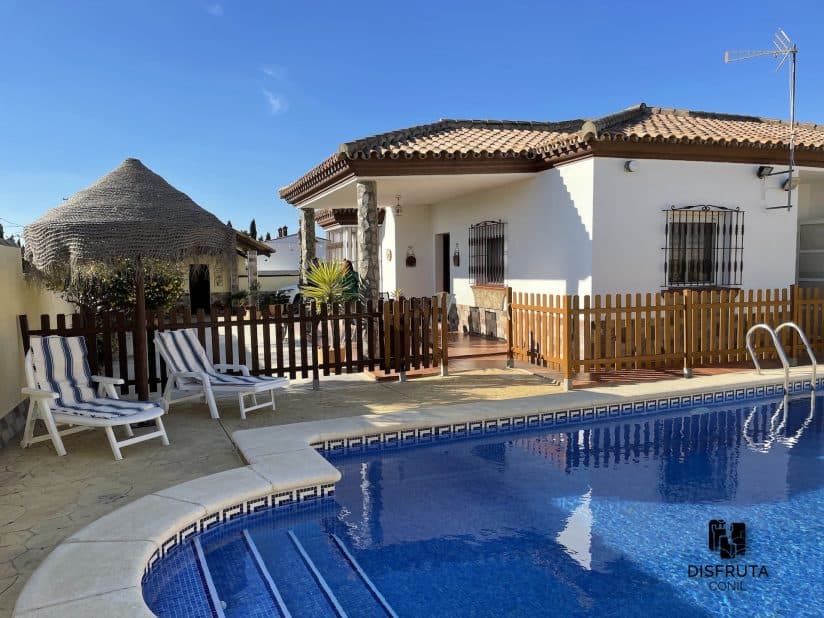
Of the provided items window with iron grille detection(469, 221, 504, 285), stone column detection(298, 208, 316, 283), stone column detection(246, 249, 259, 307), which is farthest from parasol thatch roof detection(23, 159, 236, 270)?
stone column detection(246, 249, 259, 307)

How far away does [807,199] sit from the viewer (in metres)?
13.6

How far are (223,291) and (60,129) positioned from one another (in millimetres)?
10336

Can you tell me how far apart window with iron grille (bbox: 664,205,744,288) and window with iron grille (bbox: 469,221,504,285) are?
355 centimetres

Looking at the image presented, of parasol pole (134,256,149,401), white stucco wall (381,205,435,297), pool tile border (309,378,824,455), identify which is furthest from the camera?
white stucco wall (381,205,435,297)

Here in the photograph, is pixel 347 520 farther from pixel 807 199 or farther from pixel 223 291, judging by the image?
pixel 223 291

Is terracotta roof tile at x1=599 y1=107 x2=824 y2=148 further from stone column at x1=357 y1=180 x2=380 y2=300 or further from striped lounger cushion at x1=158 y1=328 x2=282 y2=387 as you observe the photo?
striped lounger cushion at x1=158 y1=328 x2=282 y2=387

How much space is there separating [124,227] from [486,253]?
28.0 feet

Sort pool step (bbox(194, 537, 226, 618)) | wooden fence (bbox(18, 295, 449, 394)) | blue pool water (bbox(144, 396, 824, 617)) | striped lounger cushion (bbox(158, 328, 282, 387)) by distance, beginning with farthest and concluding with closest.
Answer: wooden fence (bbox(18, 295, 449, 394)) < striped lounger cushion (bbox(158, 328, 282, 387)) < blue pool water (bbox(144, 396, 824, 617)) < pool step (bbox(194, 537, 226, 618))

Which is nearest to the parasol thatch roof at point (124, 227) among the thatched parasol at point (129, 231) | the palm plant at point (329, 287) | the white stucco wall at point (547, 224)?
the thatched parasol at point (129, 231)

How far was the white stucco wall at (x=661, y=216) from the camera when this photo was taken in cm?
1009

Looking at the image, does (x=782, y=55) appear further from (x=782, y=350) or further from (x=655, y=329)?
(x=655, y=329)

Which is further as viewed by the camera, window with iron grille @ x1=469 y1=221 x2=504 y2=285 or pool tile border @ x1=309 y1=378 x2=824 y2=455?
window with iron grille @ x1=469 y1=221 x2=504 y2=285

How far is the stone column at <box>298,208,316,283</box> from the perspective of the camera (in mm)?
14141

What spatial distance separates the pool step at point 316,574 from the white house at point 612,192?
6167 mm
